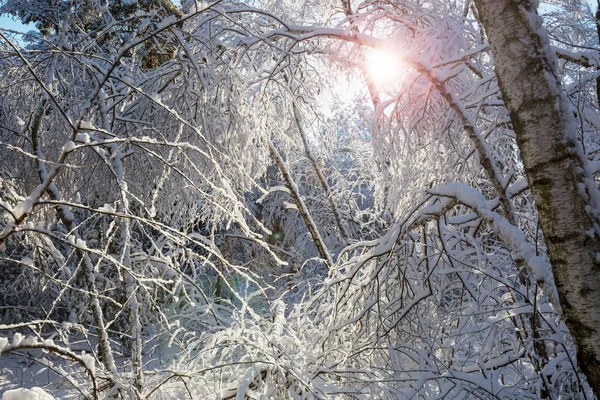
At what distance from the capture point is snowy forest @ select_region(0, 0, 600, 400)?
5.25 ft

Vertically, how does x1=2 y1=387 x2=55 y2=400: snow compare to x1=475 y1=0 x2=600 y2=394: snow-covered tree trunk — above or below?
below

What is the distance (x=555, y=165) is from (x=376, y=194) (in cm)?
333

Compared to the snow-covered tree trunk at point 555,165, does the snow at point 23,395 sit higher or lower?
lower

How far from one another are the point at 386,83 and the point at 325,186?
4.55m

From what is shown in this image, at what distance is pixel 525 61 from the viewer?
1639 millimetres

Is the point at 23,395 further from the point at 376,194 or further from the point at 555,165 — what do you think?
the point at 376,194

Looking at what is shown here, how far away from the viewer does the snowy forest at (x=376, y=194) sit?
1.60 meters

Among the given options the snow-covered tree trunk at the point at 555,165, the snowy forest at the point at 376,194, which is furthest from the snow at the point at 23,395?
the snow-covered tree trunk at the point at 555,165

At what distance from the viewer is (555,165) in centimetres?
159

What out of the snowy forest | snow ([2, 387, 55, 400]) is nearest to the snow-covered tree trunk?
the snowy forest

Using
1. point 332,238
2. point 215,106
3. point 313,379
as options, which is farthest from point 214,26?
point 332,238

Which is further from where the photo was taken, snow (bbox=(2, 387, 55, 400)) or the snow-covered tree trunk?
the snow-covered tree trunk

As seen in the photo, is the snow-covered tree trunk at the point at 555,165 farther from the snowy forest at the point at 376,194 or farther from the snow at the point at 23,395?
the snow at the point at 23,395

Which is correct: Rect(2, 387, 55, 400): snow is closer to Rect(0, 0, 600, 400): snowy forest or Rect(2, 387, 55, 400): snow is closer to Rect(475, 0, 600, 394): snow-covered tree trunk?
Rect(0, 0, 600, 400): snowy forest
